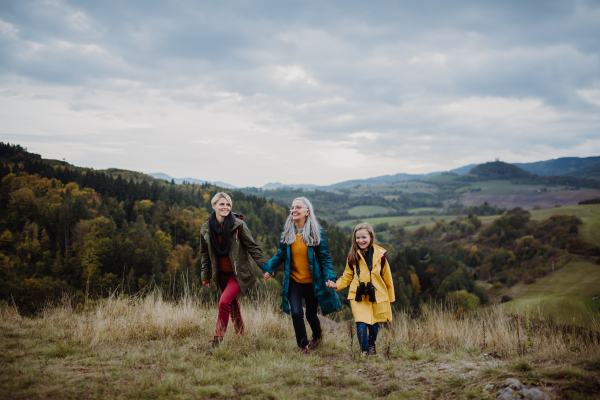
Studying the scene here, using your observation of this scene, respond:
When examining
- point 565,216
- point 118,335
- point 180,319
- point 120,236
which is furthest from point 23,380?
point 565,216

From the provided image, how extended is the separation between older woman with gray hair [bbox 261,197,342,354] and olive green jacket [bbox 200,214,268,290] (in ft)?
0.85

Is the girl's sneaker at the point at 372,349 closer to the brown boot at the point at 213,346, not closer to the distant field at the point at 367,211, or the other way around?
the brown boot at the point at 213,346

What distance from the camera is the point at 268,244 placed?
55.9 metres

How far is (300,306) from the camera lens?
13.8 ft

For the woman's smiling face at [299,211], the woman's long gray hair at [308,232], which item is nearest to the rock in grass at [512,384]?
the woman's long gray hair at [308,232]

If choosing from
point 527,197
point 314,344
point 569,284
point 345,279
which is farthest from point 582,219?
point 314,344

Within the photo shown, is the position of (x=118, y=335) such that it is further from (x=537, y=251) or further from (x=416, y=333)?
(x=537, y=251)

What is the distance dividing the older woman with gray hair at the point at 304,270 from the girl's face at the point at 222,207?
851mm

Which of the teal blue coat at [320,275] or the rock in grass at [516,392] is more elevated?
the teal blue coat at [320,275]

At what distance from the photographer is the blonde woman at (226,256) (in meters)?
4.30

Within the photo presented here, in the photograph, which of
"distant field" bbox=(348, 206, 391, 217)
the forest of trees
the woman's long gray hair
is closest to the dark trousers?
the woman's long gray hair

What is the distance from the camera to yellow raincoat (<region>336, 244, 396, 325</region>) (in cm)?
415

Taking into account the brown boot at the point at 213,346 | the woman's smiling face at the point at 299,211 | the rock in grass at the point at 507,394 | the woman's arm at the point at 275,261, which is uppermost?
the woman's smiling face at the point at 299,211

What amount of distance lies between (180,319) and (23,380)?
7.46 feet
